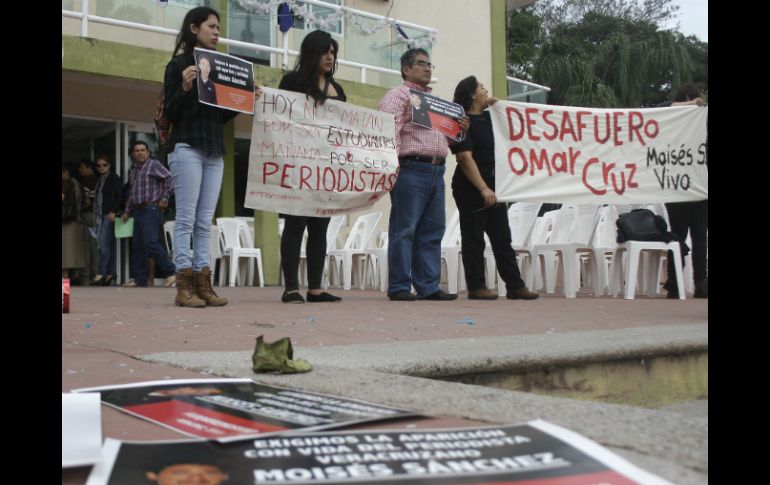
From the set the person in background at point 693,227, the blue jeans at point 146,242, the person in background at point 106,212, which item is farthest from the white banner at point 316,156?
the person in background at point 106,212

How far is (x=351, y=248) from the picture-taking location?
38.1ft

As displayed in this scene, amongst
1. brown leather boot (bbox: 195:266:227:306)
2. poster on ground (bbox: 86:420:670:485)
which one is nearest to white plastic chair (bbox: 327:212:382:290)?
brown leather boot (bbox: 195:266:227:306)

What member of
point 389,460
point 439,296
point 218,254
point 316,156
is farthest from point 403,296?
point 218,254

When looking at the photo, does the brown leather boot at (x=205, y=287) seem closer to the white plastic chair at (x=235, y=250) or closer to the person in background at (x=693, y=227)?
the person in background at (x=693, y=227)

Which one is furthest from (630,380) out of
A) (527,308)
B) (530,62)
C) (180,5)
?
(530,62)

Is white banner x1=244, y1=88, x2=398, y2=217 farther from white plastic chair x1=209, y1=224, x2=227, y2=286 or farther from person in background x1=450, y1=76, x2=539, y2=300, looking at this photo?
white plastic chair x1=209, y1=224, x2=227, y2=286

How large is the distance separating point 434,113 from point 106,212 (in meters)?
5.86

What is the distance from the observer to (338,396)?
214cm

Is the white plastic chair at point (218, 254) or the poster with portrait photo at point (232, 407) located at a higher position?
the white plastic chair at point (218, 254)

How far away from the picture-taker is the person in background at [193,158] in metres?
5.25

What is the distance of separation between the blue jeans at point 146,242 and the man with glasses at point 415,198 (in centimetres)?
451

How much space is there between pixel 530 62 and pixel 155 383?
31.7m

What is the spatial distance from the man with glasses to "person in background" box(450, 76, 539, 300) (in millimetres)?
311

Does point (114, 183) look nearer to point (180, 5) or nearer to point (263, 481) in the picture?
point (180, 5)
